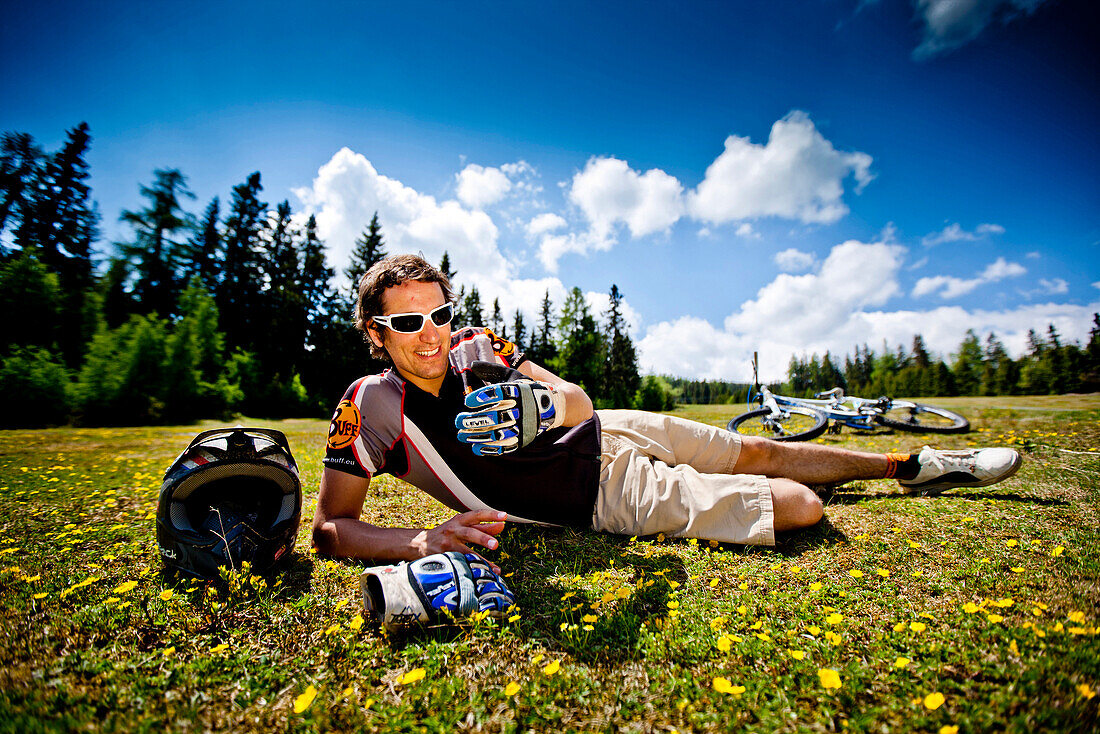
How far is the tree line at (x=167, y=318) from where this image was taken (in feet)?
57.7

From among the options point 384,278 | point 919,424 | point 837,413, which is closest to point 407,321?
point 384,278

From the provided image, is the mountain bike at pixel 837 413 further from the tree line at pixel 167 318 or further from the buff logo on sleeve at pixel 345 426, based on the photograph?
the tree line at pixel 167 318

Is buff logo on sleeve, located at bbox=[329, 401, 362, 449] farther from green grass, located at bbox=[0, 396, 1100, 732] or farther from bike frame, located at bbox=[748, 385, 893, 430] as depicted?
bike frame, located at bbox=[748, 385, 893, 430]

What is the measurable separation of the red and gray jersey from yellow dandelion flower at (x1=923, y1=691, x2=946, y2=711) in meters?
1.81

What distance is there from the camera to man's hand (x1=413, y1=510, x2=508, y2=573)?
90.9 inches

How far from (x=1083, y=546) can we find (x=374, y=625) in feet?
13.2

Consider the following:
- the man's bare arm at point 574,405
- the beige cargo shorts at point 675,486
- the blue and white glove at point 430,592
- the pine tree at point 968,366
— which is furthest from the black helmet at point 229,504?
the pine tree at point 968,366

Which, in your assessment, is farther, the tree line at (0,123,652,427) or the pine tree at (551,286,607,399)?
the pine tree at (551,286,607,399)

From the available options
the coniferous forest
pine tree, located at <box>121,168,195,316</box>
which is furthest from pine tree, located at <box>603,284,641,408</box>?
pine tree, located at <box>121,168,195,316</box>

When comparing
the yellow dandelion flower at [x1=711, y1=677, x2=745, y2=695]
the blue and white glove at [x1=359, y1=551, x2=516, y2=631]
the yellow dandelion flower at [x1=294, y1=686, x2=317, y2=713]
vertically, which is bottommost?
the yellow dandelion flower at [x1=294, y1=686, x2=317, y2=713]

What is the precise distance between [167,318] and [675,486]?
32.5 metres

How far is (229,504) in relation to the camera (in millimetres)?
2621

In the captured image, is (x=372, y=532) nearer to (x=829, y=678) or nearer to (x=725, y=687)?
(x=725, y=687)

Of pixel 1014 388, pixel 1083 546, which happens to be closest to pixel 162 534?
pixel 1083 546
